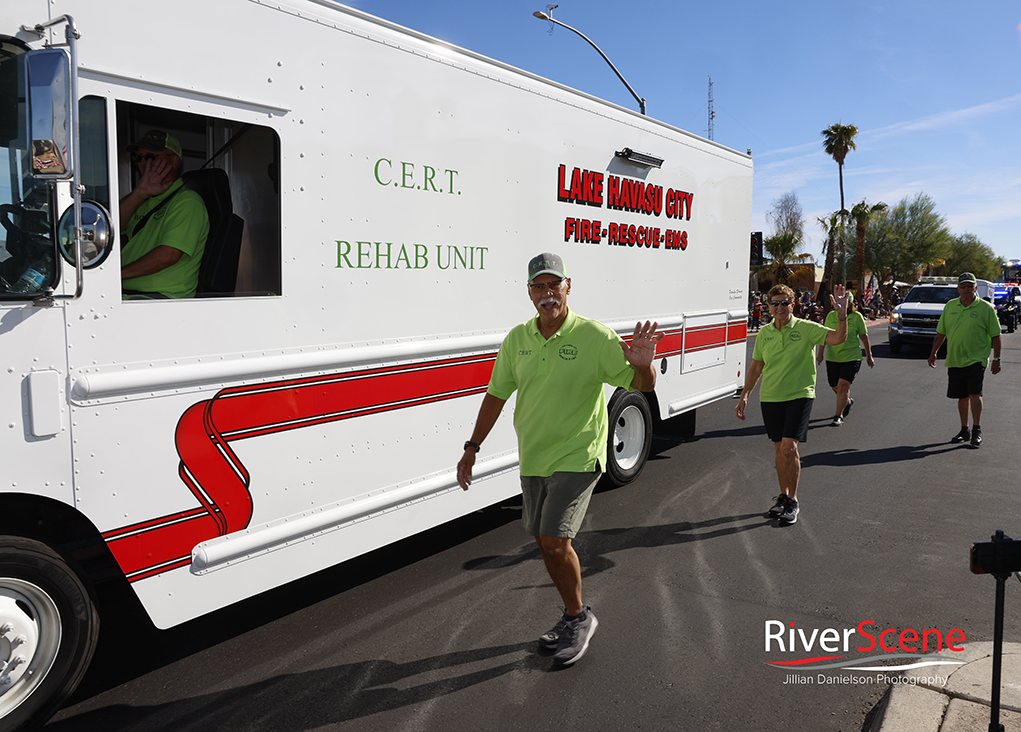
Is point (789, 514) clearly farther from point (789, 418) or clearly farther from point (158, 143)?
point (158, 143)

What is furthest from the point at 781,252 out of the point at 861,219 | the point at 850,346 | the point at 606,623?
the point at 606,623

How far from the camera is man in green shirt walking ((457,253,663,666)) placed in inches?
138

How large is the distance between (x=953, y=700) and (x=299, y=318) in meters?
3.34

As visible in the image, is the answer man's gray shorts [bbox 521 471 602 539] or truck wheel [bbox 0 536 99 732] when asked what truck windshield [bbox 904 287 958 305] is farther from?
truck wheel [bbox 0 536 99 732]

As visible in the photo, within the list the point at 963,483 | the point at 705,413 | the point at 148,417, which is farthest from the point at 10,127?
the point at 705,413

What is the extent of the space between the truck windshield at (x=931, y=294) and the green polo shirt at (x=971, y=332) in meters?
14.0

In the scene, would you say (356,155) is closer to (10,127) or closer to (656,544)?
(10,127)

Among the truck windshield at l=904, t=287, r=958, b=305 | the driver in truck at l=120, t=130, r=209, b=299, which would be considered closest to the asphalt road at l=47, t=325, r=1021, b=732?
the driver in truck at l=120, t=130, r=209, b=299

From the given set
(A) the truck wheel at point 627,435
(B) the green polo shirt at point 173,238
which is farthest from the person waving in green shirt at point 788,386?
(B) the green polo shirt at point 173,238

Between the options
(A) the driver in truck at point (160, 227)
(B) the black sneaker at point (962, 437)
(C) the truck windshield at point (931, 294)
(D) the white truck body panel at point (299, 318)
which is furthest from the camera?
(C) the truck windshield at point (931, 294)

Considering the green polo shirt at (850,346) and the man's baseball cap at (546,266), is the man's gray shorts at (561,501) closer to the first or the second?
the man's baseball cap at (546,266)

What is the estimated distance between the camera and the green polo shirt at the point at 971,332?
824 centimetres

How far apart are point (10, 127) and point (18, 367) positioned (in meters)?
0.90

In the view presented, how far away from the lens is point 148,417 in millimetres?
3168
